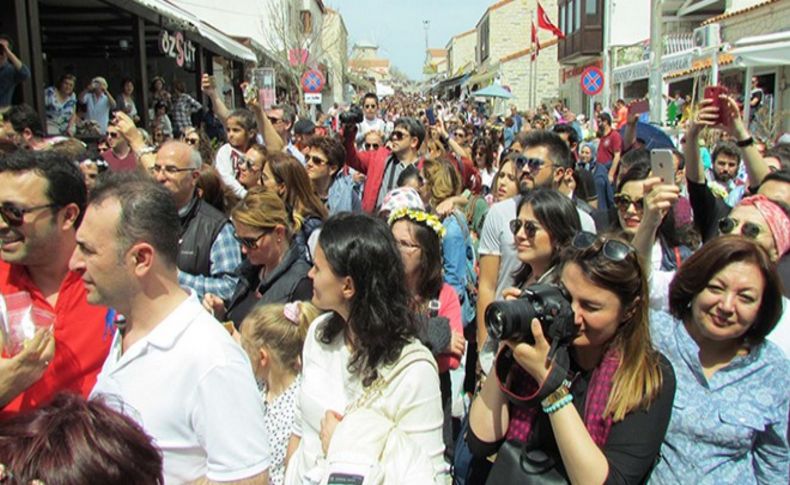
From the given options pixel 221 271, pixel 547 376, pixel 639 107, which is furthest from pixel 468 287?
pixel 547 376

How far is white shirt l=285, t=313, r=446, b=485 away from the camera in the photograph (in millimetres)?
2215

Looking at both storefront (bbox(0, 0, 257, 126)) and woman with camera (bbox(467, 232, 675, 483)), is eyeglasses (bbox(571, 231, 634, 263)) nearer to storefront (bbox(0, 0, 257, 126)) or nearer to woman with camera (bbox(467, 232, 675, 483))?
woman with camera (bbox(467, 232, 675, 483))

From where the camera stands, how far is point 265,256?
12.1 ft

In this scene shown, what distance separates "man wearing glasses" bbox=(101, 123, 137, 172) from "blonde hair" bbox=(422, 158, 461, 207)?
244 cm

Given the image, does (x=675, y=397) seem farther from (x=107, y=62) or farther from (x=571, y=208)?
(x=107, y=62)

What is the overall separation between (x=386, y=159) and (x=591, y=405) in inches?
192

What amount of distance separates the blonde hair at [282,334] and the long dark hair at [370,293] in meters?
0.48

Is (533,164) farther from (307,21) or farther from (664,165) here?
(307,21)

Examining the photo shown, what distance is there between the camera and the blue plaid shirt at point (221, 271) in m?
3.79

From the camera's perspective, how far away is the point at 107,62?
1673 centimetres

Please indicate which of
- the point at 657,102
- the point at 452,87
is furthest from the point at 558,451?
the point at 452,87

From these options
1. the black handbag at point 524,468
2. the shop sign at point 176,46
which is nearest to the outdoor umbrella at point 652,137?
the black handbag at point 524,468

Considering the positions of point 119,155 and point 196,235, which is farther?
point 119,155

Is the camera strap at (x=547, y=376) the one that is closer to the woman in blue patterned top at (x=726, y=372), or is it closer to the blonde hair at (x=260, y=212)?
the woman in blue patterned top at (x=726, y=372)
